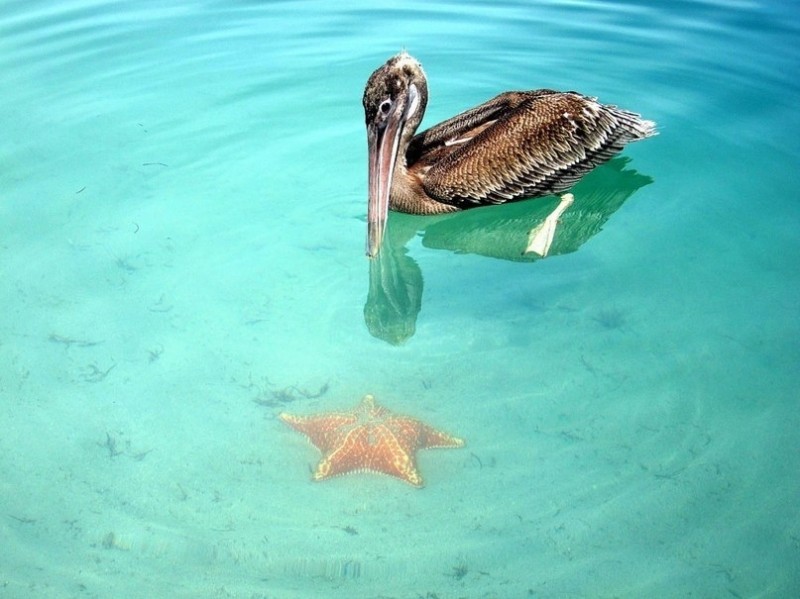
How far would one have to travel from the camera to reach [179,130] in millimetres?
7500

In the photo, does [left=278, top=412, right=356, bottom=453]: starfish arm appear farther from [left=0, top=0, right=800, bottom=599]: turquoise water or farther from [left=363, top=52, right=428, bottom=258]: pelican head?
[left=363, top=52, right=428, bottom=258]: pelican head

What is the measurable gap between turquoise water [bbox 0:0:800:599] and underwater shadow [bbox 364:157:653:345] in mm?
29

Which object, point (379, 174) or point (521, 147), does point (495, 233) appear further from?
point (379, 174)

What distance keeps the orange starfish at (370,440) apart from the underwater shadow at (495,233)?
1170mm

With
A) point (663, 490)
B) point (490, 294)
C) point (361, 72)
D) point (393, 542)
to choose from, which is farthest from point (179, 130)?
point (663, 490)

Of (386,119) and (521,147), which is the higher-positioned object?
(386,119)

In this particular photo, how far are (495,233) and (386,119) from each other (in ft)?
4.26

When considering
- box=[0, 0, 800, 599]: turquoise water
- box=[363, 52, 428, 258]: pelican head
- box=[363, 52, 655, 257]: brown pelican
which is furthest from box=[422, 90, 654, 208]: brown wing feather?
box=[363, 52, 428, 258]: pelican head

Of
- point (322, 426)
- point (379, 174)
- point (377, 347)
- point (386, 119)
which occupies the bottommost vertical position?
point (377, 347)

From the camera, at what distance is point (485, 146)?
19.3 ft

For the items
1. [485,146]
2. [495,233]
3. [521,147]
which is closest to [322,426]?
[495,233]

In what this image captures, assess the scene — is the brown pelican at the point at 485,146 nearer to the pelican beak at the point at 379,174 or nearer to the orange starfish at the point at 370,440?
the pelican beak at the point at 379,174

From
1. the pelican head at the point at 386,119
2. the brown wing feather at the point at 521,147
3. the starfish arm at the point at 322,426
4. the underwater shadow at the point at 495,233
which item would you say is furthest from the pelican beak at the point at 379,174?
the starfish arm at the point at 322,426

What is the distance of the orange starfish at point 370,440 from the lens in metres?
3.85
